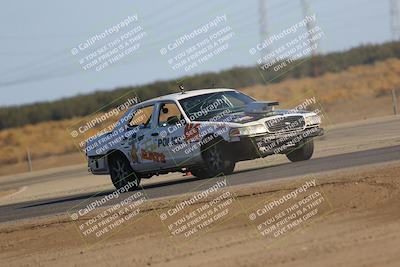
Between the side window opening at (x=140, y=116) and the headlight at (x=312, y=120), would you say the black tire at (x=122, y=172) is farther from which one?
the headlight at (x=312, y=120)

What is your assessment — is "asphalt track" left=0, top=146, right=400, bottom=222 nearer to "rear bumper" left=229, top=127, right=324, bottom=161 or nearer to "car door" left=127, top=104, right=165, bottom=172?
"rear bumper" left=229, top=127, right=324, bottom=161

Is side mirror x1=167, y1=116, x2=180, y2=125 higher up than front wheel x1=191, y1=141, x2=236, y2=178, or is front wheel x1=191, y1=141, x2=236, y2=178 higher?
side mirror x1=167, y1=116, x2=180, y2=125

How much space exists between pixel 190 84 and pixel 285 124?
55.2 metres

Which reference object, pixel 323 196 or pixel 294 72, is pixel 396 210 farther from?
pixel 294 72

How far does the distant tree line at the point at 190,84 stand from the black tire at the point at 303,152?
46134 millimetres

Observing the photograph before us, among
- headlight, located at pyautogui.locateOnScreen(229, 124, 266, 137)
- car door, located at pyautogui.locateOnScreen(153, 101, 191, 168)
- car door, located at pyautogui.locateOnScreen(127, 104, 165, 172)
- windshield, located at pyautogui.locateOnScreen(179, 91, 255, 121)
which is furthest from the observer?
car door, located at pyautogui.locateOnScreen(127, 104, 165, 172)

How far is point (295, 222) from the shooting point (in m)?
10.8

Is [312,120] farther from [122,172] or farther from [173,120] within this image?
[122,172]

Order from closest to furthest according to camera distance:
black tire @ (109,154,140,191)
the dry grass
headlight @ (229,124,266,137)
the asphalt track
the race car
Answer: the asphalt track < headlight @ (229,124,266,137) < the race car < black tire @ (109,154,140,191) < the dry grass

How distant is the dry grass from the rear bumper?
27383mm

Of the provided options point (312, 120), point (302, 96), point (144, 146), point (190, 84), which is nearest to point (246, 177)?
point (312, 120)

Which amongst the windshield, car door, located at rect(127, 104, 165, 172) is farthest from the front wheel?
car door, located at rect(127, 104, 165, 172)

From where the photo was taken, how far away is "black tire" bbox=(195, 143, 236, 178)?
1672 centimetres

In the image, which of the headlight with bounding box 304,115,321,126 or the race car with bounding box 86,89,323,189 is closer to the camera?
the race car with bounding box 86,89,323,189
